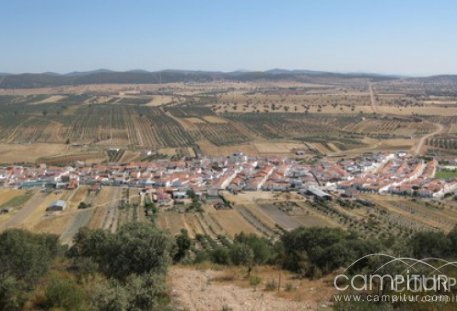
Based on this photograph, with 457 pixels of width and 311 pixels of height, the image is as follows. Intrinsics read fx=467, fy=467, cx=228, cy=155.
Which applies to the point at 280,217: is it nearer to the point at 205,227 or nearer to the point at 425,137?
the point at 205,227

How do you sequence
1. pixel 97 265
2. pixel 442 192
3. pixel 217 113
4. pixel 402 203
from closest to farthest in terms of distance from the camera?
1. pixel 97 265
2. pixel 402 203
3. pixel 442 192
4. pixel 217 113

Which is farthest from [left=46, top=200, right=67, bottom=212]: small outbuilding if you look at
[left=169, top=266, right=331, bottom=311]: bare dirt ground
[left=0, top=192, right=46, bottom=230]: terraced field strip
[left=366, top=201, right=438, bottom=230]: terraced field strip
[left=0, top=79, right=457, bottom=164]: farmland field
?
[left=169, top=266, right=331, bottom=311]: bare dirt ground

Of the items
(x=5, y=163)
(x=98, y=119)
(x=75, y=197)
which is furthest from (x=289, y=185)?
(x=98, y=119)

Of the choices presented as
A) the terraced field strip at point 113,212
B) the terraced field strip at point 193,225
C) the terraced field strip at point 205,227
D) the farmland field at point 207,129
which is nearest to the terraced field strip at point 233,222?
the terraced field strip at point 205,227

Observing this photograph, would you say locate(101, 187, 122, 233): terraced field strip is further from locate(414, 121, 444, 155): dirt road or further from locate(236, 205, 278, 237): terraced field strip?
locate(414, 121, 444, 155): dirt road

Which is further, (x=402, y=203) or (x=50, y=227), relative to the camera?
(x=402, y=203)

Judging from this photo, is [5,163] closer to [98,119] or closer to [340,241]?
[98,119]

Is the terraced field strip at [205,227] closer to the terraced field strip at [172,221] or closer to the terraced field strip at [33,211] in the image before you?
the terraced field strip at [172,221]
